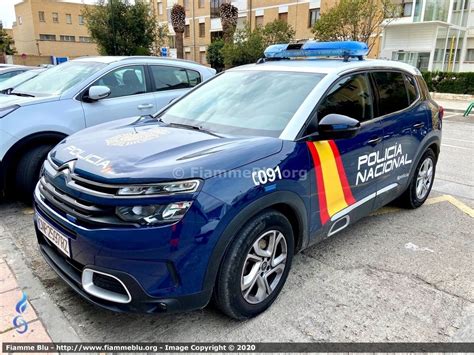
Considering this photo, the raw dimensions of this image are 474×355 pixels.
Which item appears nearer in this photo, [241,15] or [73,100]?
[73,100]

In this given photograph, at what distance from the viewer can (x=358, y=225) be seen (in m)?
4.21

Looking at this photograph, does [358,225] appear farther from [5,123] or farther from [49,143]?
[5,123]

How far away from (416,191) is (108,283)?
3.68m

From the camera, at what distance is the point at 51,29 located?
60469 mm

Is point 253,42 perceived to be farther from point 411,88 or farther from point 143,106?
point 411,88

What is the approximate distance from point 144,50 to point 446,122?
1671 centimetres

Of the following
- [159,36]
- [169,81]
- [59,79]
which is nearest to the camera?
[59,79]

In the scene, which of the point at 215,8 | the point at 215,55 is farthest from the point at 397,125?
the point at 215,8

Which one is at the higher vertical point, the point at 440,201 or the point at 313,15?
the point at 313,15

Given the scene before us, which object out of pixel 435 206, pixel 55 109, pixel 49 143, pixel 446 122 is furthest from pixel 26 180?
pixel 446 122

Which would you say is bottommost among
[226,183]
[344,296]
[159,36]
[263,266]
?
[344,296]

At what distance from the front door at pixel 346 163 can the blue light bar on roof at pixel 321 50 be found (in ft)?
0.95

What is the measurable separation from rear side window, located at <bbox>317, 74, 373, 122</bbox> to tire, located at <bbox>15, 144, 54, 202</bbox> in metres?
3.21

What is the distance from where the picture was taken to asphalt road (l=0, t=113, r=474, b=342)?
8.22 ft
